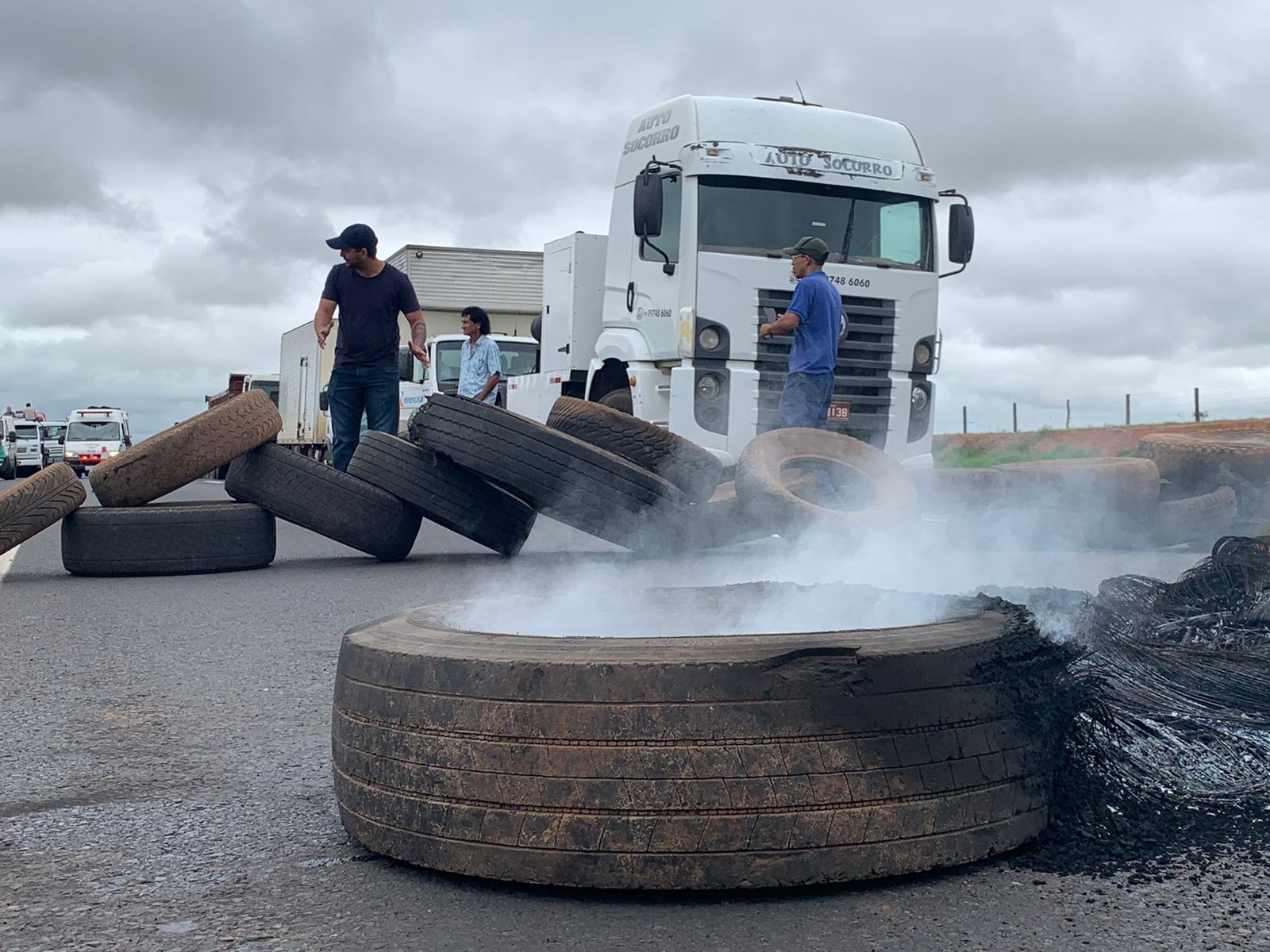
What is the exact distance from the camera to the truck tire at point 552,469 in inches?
303

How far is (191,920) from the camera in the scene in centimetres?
219

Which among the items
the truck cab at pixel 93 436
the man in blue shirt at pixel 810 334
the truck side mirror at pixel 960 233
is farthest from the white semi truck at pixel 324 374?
the truck cab at pixel 93 436

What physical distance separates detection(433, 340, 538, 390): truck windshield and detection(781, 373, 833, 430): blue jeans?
915cm

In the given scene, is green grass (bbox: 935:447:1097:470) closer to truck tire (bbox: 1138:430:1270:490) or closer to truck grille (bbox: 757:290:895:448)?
truck grille (bbox: 757:290:895:448)

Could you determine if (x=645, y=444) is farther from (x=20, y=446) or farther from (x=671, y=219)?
(x=20, y=446)

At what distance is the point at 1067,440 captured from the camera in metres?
25.5

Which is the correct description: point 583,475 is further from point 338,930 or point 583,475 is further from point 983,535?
point 338,930

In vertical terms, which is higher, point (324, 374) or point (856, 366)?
point (324, 374)

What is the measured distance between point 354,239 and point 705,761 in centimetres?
807

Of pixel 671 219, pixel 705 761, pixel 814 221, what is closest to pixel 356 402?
pixel 671 219

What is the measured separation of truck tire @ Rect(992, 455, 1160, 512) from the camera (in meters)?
9.37

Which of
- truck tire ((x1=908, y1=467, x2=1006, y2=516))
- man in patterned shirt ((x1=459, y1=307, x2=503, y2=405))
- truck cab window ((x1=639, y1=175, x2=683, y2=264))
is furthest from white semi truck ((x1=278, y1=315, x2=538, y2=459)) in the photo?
truck tire ((x1=908, y1=467, x2=1006, y2=516))

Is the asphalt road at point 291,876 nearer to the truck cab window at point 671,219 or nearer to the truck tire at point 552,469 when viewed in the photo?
the truck tire at point 552,469

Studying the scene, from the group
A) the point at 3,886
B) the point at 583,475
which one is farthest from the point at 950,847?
the point at 583,475
